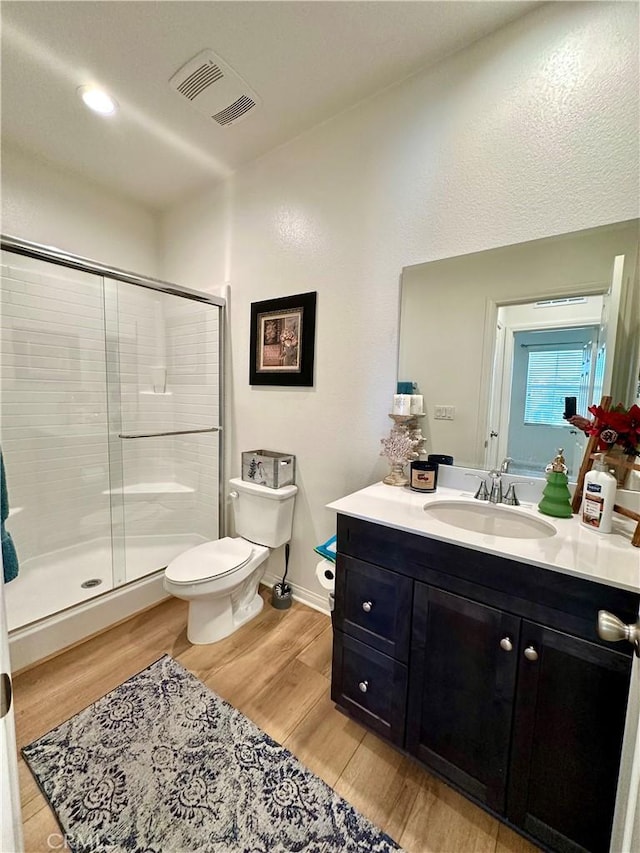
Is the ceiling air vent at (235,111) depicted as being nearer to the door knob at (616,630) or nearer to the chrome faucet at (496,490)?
the chrome faucet at (496,490)

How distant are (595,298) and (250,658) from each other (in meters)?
2.09

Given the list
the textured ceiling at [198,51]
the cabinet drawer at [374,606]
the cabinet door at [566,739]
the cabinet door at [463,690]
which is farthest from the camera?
the textured ceiling at [198,51]

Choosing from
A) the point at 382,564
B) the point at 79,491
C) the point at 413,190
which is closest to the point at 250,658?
the point at 382,564

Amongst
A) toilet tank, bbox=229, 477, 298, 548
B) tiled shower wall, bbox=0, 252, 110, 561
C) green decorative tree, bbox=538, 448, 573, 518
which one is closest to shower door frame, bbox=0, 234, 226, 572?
tiled shower wall, bbox=0, 252, 110, 561

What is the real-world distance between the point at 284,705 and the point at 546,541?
47.9 inches

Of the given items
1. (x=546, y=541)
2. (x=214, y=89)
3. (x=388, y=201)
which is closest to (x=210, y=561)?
(x=546, y=541)

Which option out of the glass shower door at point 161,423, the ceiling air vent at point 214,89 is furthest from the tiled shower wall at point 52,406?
the ceiling air vent at point 214,89

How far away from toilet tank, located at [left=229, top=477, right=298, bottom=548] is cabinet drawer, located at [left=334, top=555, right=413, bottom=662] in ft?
2.40

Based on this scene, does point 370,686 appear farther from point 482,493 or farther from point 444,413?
point 444,413

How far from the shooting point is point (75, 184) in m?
2.26

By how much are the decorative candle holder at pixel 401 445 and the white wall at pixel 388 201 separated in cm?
12

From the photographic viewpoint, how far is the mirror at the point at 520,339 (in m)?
1.19

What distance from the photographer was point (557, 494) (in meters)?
1.20

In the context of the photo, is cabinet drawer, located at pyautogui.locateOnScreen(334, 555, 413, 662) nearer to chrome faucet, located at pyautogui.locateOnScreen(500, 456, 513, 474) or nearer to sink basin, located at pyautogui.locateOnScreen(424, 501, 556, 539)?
sink basin, located at pyautogui.locateOnScreen(424, 501, 556, 539)
